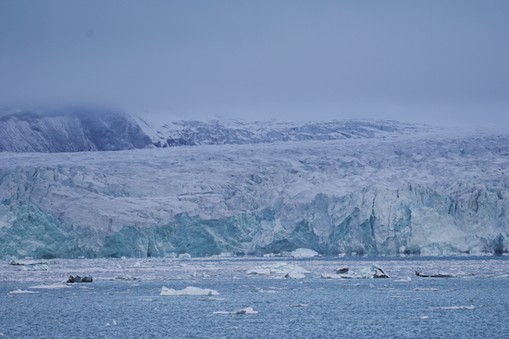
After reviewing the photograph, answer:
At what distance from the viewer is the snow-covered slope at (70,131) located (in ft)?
246

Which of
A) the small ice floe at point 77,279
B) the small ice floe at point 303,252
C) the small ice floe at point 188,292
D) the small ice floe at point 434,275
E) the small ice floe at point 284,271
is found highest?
the small ice floe at point 188,292

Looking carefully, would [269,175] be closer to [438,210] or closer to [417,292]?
[438,210]

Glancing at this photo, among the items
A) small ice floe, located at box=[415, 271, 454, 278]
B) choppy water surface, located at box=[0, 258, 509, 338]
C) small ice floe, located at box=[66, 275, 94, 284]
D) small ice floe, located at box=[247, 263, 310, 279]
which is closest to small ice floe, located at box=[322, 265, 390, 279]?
choppy water surface, located at box=[0, 258, 509, 338]

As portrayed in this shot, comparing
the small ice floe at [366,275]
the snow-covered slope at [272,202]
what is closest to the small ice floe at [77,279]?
the small ice floe at [366,275]

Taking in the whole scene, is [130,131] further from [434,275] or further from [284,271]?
[434,275]

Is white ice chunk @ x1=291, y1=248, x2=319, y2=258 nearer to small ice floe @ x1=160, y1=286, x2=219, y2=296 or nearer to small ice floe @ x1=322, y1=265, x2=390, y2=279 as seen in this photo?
small ice floe @ x1=322, y1=265, x2=390, y2=279

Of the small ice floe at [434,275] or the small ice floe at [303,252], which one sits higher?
the small ice floe at [434,275]

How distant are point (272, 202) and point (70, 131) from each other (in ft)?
129

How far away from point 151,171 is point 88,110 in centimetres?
3261

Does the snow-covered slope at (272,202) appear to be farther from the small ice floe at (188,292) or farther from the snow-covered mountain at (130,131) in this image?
the small ice floe at (188,292)

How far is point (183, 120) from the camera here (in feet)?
262

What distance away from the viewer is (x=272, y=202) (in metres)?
45.0

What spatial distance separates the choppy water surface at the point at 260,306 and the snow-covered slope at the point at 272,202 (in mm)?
8253

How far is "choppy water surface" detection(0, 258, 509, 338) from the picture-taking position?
1603 cm
